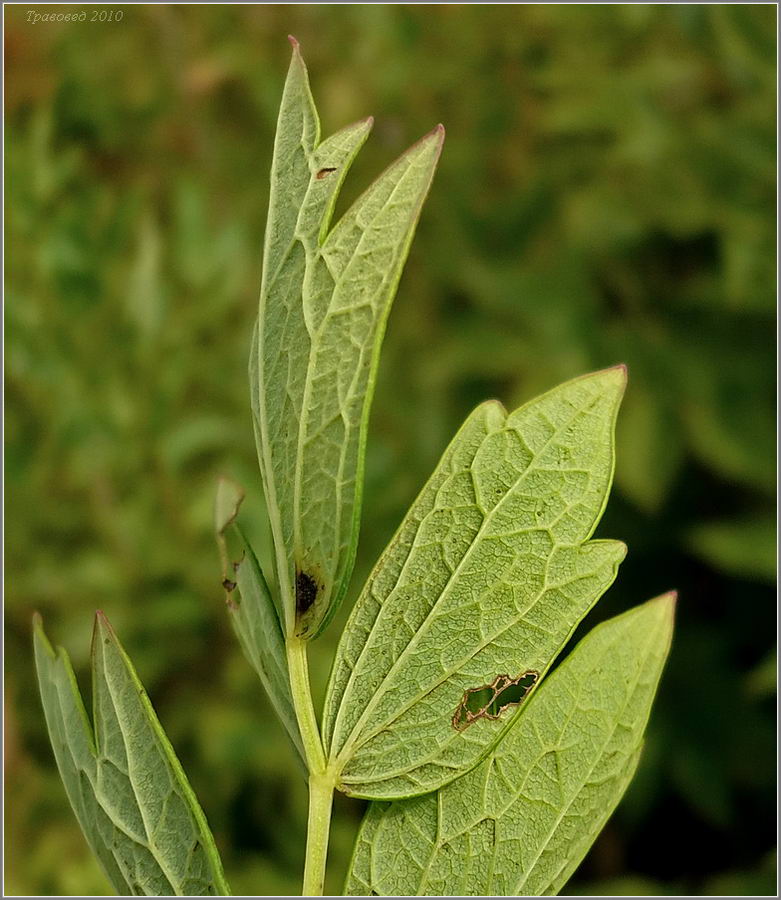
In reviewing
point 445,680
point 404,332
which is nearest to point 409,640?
point 445,680

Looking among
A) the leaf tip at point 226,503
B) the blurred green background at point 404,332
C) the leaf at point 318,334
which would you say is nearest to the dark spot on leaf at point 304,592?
the leaf at point 318,334

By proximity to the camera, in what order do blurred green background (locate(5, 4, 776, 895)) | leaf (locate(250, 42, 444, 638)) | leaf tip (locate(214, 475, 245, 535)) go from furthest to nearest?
blurred green background (locate(5, 4, 776, 895)), leaf tip (locate(214, 475, 245, 535)), leaf (locate(250, 42, 444, 638))

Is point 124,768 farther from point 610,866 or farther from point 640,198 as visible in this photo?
point 640,198

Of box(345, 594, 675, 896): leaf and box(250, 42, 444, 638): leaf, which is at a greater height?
box(250, 42, 444, 638): leaf

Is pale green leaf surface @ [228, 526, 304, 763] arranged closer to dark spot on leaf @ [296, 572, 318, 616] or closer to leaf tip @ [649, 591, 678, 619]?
dark spot on leaf @ [296, 572, 318, 616]

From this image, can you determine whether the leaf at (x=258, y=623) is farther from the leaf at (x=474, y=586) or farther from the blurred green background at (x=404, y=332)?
the blurred green background at (x=404, y=332)

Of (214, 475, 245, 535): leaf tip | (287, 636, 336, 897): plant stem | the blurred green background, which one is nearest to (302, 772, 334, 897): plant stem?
(287, 636, 336, 897): plant stem
